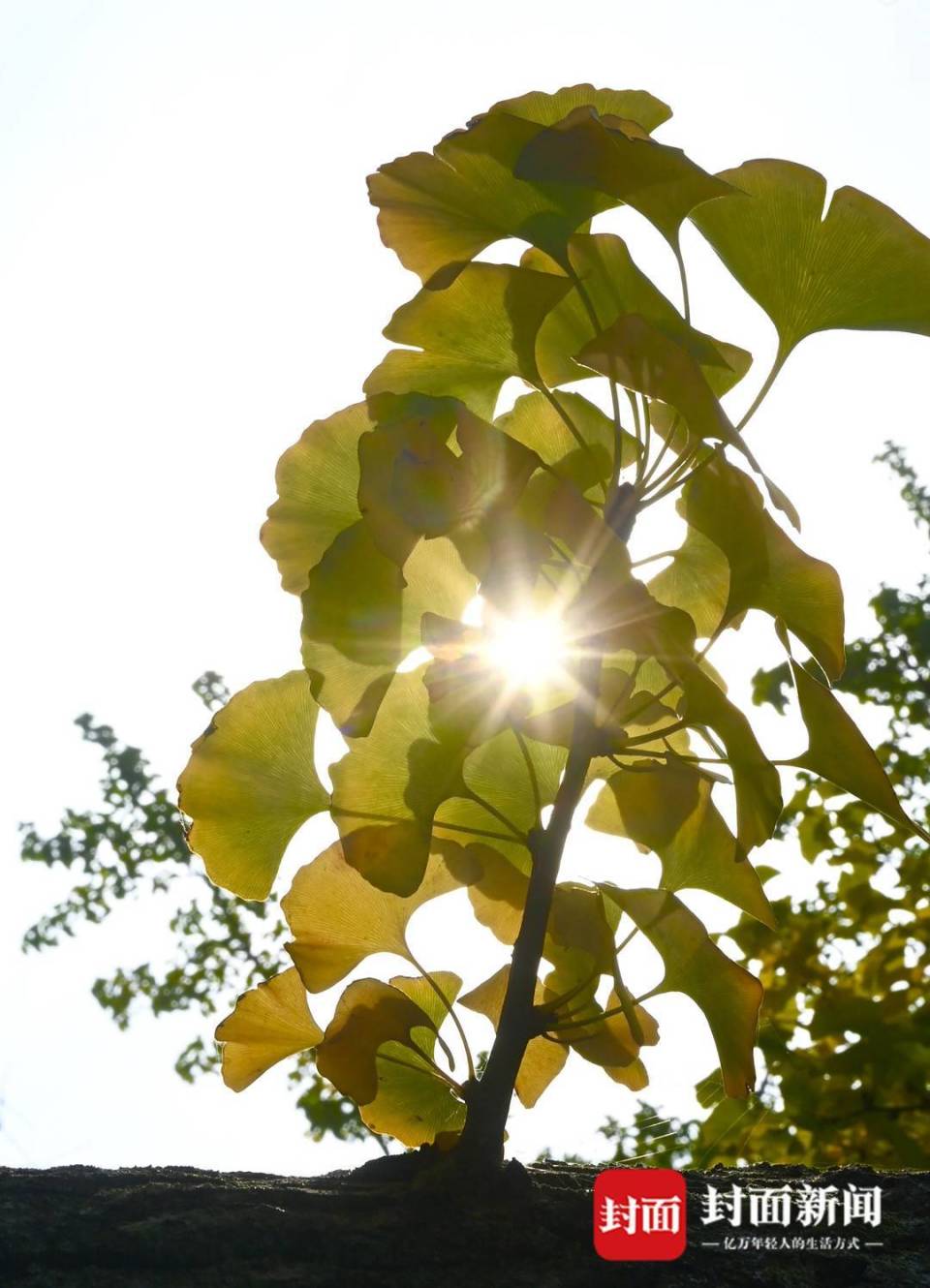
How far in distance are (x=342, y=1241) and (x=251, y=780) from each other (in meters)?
0.31

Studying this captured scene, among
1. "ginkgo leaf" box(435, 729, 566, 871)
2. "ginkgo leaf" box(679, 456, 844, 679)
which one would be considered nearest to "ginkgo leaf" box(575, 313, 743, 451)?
"ginkgo leaf" box(679, 456, 844, 679)

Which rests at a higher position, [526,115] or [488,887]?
[526,115]

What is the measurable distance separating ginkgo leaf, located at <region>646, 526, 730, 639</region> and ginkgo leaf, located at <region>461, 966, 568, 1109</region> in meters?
0.31

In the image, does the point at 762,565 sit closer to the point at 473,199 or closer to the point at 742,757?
the point at 742,757

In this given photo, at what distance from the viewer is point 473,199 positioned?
2.46 ft

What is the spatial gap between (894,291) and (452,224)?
12.3 inches

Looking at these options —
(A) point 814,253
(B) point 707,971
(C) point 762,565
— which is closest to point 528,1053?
(B) point 707,971

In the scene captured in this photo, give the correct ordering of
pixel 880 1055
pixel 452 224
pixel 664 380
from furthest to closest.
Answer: pixel 880 1055, pixel 452 224, pixel 664 380

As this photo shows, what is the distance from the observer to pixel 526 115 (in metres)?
0.79

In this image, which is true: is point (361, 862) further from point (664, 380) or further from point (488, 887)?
point (664, 380)

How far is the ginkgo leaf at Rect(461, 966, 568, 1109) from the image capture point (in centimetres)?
A: 85

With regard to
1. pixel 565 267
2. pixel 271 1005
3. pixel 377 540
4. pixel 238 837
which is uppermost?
pixel 565 267

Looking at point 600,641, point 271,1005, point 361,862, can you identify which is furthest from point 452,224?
point 271,1005

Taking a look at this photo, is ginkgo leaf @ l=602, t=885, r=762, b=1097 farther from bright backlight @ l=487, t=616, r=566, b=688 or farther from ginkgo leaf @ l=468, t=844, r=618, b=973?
bright backlight @ l=487, t=616, r=566, b=688
